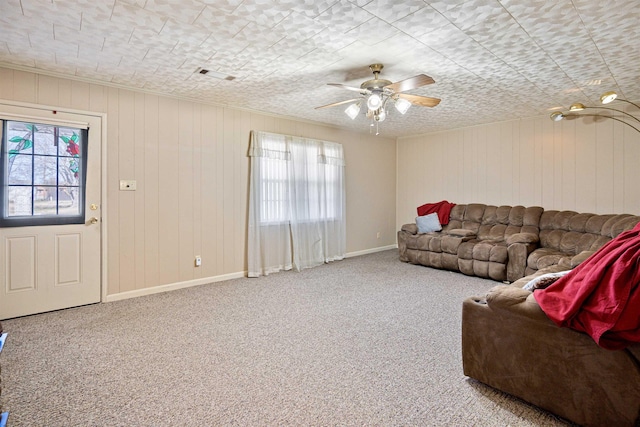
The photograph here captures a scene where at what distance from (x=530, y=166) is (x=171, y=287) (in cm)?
578

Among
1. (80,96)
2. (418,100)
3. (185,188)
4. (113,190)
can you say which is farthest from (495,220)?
(80,96)

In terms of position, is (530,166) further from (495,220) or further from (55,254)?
(55,254)

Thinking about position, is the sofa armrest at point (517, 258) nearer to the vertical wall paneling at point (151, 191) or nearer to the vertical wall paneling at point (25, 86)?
the vertical wall paneling at point (151, 191)

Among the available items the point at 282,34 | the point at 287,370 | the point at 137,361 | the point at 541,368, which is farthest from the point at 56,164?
the point at 541,368

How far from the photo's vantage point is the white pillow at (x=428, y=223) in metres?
5.81

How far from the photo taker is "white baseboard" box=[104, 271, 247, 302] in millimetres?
3885

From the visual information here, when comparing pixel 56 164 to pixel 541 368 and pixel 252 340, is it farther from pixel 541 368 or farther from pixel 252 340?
pixel 541 368

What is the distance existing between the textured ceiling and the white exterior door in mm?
540

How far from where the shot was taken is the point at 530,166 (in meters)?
5.46

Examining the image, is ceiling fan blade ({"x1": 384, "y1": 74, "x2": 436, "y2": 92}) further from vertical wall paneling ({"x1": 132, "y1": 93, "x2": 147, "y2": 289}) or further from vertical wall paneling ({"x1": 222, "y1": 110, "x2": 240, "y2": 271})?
vertical wall paneling ({"x1": 132, "y1": 93, "x2": 147, "y2": 289})

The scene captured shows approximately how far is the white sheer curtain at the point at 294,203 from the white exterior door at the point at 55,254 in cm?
192

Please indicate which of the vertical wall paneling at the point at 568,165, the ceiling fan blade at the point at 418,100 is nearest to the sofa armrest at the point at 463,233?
the vertical wall paneling at the point at 568,165

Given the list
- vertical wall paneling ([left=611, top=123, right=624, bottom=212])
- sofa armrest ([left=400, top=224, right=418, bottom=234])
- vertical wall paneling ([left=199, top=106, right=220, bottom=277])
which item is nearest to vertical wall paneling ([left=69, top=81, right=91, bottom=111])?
vertical wall paneling ([left=199, top=106, right=220, bottom=277])

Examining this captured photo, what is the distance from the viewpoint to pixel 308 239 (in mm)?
5562
